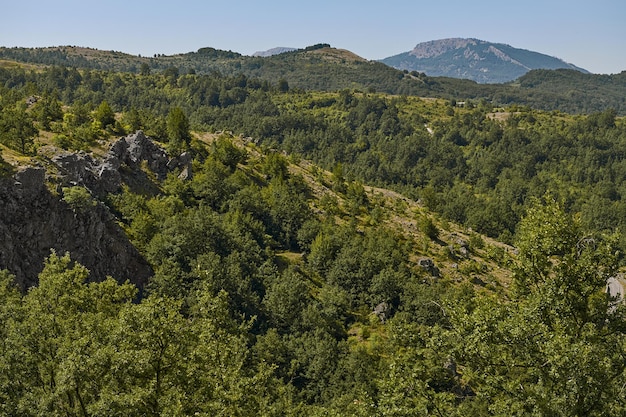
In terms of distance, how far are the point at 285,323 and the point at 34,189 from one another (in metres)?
30.5

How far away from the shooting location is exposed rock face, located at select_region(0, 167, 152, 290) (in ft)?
125

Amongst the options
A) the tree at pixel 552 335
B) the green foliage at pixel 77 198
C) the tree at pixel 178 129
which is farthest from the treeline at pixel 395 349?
the tree at pixel 178 129

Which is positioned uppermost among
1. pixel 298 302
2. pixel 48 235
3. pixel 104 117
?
pixel 104 117

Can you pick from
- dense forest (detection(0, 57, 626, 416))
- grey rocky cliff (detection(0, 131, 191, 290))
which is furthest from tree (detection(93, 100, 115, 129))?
grey rocky cliff (detection(0, 131, 191, 290))

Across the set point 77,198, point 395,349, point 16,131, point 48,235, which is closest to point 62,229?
point 48,235

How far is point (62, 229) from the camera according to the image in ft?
139

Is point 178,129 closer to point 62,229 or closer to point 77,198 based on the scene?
point 77,198

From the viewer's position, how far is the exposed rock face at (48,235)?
125 feet

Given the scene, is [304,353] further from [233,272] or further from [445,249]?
[445,249]

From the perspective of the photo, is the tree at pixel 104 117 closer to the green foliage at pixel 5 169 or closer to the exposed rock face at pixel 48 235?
the exposed rock face at pixel 48 235

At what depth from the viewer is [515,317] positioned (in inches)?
683

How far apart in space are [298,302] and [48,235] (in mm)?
28519

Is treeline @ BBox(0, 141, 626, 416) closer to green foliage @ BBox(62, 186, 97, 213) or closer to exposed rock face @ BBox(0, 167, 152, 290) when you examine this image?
exposed rock face @ BBox(0, 167, 152, 290)

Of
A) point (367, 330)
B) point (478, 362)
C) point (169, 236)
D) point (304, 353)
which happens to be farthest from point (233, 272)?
point (478, 362)
